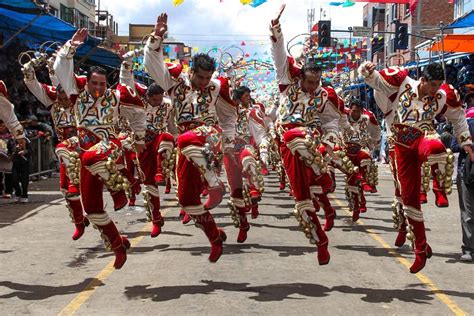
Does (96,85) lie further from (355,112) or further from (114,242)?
(355,112)

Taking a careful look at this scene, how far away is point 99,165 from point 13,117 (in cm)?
171

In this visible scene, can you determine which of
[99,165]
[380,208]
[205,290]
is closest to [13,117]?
[99,165]

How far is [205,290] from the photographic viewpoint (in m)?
6.50

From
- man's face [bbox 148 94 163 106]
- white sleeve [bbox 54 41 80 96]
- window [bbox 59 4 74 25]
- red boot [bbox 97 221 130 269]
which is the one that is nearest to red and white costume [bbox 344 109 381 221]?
man's face [bbox 148 94 163 106]

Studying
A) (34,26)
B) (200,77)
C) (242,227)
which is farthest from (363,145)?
(34,26)

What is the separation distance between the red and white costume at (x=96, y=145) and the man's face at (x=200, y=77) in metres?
0.85

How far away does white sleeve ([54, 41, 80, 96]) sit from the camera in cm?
712

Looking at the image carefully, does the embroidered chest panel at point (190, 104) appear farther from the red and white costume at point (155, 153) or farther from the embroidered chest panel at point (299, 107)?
the red and white costume at point (155, 153)

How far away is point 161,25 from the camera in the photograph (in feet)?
22.5

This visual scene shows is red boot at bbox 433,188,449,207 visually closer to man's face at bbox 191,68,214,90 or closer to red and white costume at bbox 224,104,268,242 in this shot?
man's face at bbox 191,68,214,90

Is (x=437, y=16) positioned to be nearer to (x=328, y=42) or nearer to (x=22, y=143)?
(x=328, y=42)

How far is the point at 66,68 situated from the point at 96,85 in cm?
34

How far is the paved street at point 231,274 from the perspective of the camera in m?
5.98

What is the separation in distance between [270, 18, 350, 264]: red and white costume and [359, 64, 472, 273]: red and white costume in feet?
2.45
